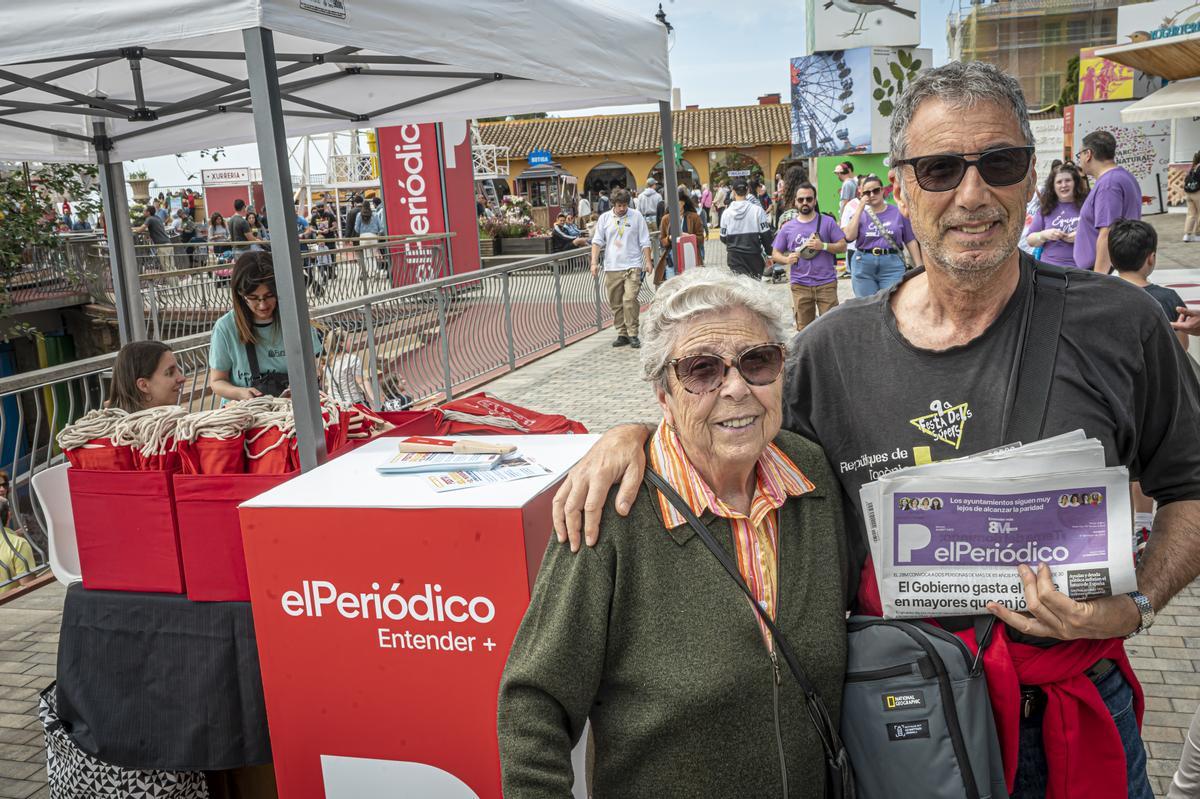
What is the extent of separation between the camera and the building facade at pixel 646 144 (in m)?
53.2

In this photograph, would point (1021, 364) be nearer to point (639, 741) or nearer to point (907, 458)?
point (907, 458)

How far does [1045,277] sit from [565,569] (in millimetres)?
1105

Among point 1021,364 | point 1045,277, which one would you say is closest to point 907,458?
point 1021,364

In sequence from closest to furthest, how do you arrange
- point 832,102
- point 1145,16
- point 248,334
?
point 248,334, point 832,102, point 1145,16

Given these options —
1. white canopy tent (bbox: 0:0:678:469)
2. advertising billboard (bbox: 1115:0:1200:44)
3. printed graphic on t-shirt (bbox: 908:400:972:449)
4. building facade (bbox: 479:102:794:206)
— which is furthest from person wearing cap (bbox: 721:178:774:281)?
building facade (bbox: 479:102:794:206)

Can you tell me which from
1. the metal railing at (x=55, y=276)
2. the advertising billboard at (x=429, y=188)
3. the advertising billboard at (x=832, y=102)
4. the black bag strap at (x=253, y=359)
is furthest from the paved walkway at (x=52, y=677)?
the advertising billboard at (x=832, y=102)

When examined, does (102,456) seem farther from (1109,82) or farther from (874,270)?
(1109,82)

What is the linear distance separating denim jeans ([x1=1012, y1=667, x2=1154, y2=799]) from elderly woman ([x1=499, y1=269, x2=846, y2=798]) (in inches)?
14.8

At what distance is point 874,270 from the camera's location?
955cm

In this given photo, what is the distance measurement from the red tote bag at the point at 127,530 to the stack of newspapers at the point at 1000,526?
2113mm

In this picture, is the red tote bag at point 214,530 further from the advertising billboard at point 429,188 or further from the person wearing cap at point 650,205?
the person wearing cap at point 650,205

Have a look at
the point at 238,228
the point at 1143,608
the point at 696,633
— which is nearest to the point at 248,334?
the point at 696,633

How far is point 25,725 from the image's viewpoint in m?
4.23

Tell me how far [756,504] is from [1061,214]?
7967mm
